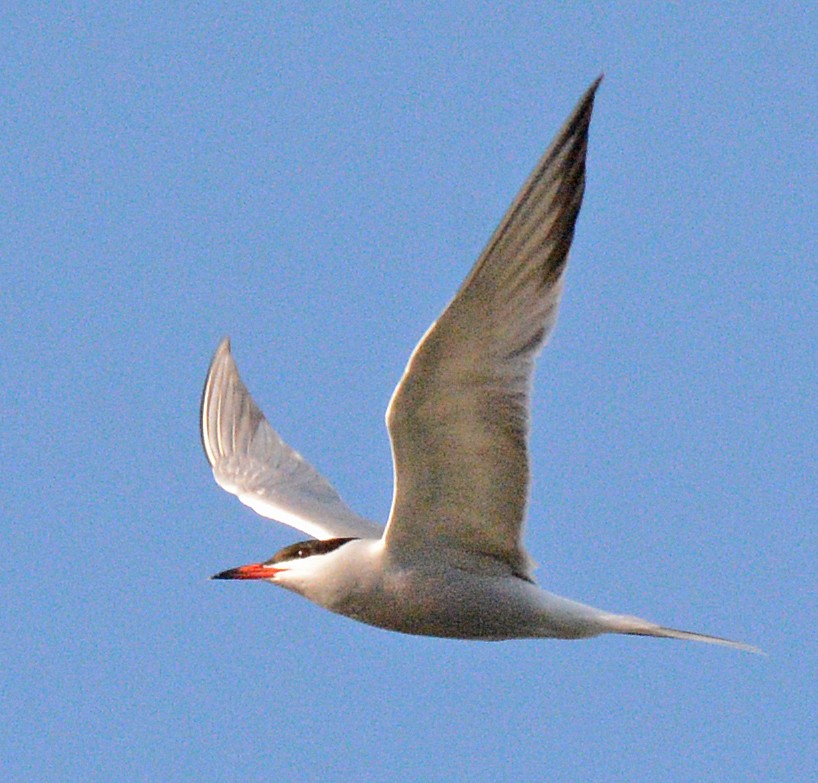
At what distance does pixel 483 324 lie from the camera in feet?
20.2

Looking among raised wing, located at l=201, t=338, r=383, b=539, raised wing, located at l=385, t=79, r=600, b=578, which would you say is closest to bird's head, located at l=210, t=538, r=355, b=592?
raised wing, located at l=385, t=79, r=600, b=578

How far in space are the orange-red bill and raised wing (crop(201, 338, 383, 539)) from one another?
72 cm

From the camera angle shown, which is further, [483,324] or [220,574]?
[220,574]

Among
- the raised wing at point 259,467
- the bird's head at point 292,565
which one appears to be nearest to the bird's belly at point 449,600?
the bird's head at point 292,565

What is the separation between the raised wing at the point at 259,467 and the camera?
8719 mm

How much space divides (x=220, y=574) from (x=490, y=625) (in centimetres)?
136

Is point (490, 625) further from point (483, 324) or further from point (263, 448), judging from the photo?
point (263, 448)

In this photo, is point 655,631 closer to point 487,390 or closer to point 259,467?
point 487,390

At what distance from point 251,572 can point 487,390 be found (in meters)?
1.91

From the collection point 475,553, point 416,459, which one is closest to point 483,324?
point 416,459

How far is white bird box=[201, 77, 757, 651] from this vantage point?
5.99 m

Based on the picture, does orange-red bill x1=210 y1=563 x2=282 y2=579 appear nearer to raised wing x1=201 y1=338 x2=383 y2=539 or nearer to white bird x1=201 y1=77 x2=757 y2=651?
white bird x1=201 y1=77 x2=757 y2=651

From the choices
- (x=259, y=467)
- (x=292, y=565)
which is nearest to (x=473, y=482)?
(x=292, y=565)

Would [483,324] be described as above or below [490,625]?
above
